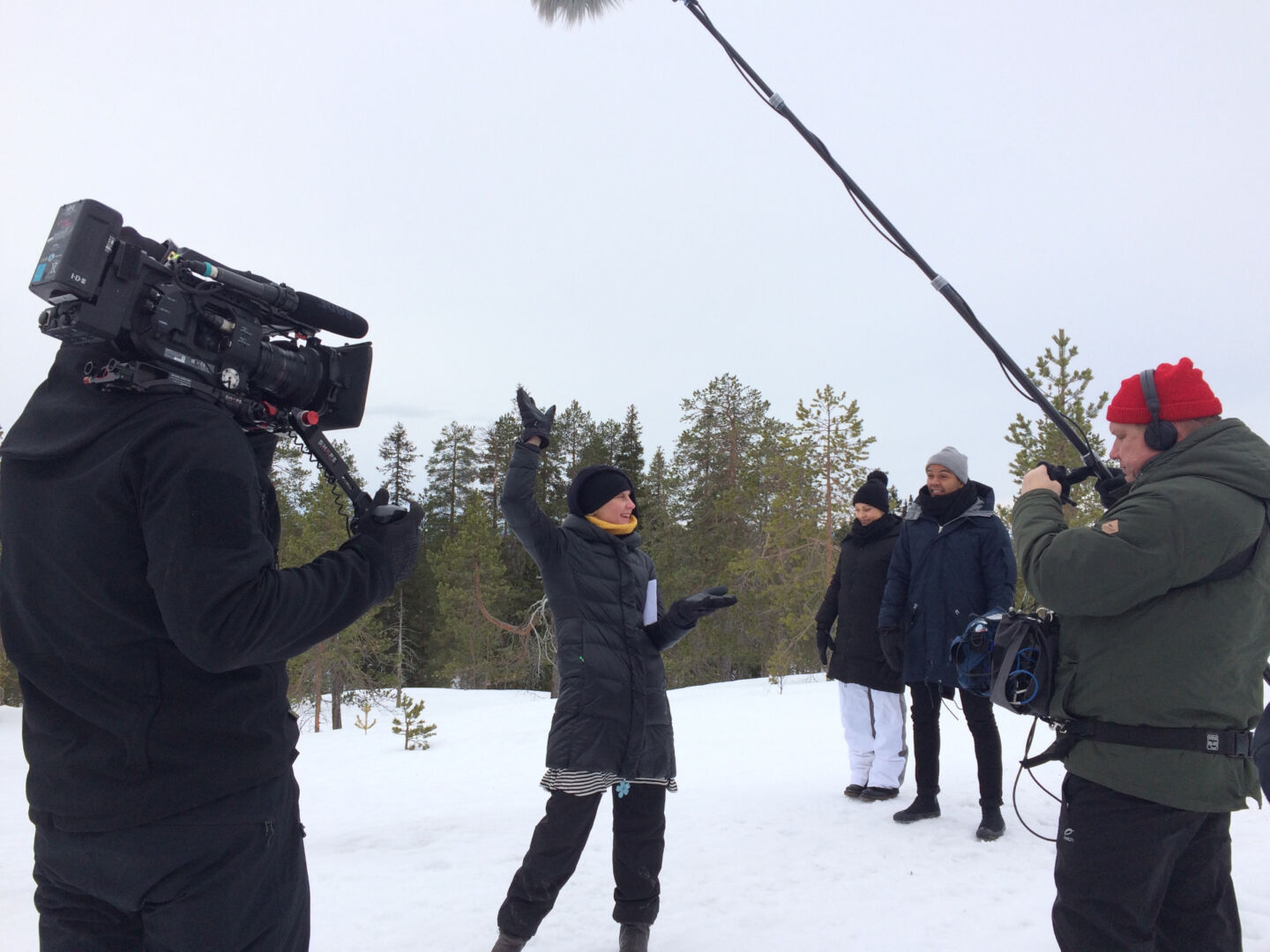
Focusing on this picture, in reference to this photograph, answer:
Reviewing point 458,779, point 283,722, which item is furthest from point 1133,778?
point 458,779

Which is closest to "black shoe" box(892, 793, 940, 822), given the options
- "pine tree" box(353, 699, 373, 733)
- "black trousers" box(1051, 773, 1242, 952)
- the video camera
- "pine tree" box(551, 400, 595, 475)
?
"black trousers" box(1051, 773, 1242, 952)

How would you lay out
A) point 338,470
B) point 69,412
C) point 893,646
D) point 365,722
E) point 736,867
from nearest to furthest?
1. point 69,412
2. point 338,470
3. point 736,867
4. point 893,646
5. point 365,722

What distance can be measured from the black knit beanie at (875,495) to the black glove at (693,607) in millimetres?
2875

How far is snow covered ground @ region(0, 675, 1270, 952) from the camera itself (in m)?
3.78

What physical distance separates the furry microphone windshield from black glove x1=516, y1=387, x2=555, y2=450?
160cm

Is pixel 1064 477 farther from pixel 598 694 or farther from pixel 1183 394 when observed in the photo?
pixel 598 694

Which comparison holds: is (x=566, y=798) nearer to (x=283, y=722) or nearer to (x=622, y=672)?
(x=622, y=672)

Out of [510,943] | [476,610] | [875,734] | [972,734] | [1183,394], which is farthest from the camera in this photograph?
[476,610]

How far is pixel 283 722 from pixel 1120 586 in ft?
7.25

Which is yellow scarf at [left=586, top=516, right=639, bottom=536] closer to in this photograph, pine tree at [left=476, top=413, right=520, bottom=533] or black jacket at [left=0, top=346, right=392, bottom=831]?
black jacket at [left=0, top=346, right=392, bottom=831]

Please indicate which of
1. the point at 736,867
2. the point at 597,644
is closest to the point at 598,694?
the point at 597,644

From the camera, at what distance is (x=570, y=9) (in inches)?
143

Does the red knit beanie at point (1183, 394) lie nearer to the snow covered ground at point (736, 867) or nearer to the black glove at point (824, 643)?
the snow covered ground at point (736, 867)

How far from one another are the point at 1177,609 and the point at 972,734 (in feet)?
10.4
